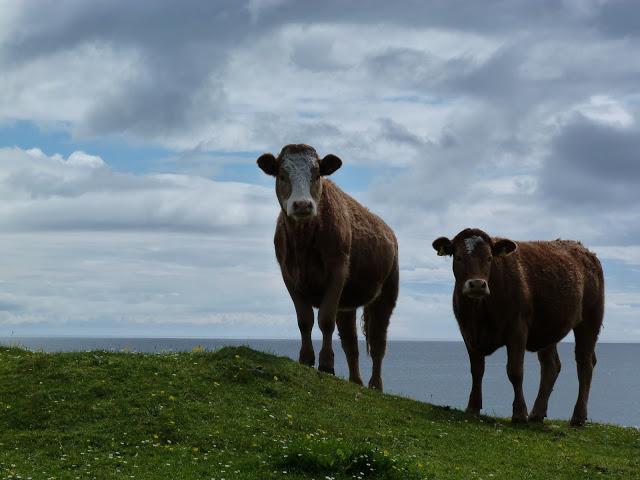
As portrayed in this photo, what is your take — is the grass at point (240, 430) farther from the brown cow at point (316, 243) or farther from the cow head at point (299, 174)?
the cow head at point (299, 174)

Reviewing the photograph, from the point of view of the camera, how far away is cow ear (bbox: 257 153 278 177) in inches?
795

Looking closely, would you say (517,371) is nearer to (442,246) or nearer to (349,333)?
(442,246)

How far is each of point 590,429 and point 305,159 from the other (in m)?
9.38

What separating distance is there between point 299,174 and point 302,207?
3.23ft

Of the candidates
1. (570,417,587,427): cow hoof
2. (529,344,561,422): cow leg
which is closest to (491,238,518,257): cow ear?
(529,344,561,422): cow leg

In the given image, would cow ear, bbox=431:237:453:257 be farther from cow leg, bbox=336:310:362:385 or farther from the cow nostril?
cow leg, bbox=336:310:362:385

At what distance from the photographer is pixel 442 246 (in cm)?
2062

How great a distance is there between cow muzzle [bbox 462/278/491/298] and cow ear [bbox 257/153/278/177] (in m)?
4.81

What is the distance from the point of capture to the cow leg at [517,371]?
66.4ft

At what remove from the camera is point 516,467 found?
16.1 metres

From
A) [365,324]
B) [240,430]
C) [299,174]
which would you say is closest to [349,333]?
[365,324]

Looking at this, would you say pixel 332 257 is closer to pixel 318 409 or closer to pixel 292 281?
pixel 292 281

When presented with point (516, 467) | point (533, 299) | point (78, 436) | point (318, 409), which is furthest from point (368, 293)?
point (78, 436)

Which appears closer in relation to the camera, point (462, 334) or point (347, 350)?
point (462, 334)
